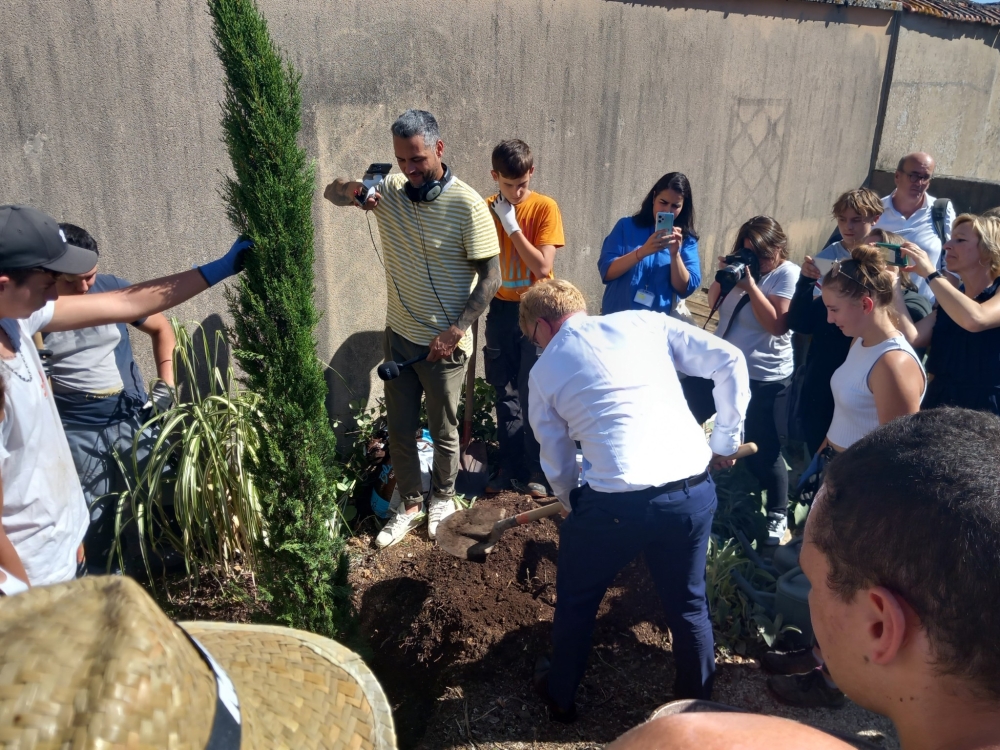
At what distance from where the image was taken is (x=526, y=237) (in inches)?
173

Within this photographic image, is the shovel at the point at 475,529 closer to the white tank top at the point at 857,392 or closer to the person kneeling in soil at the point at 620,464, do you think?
the white tank top at the point at 857,392

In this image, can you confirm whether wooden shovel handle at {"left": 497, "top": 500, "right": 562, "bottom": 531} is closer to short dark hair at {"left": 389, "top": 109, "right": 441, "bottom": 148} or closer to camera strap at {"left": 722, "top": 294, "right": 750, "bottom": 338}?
camera strap at {"left": 722, "top": 294, "right": 750, "bottom": 338}

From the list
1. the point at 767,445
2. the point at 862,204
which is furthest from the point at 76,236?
the point at 862,204

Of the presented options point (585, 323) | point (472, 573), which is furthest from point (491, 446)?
point (585, 323)

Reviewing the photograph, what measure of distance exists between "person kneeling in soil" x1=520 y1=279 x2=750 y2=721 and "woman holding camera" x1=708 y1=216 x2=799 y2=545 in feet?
4.23

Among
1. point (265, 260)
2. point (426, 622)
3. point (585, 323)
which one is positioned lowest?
point (426, 622)

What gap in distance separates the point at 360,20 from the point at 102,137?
65.8 inches

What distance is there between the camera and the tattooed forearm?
12.4 ft

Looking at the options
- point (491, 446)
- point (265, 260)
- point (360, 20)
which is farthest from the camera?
point (491, 446)

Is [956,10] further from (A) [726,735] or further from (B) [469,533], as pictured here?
(A) [726,735]

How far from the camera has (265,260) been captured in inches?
91.6

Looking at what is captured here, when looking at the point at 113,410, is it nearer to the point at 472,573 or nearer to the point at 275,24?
the point at 472,573

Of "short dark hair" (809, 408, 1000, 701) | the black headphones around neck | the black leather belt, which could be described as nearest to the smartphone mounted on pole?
the black headphones around neck

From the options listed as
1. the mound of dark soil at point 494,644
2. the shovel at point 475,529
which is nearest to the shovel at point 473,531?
the shovel at point 475,529
